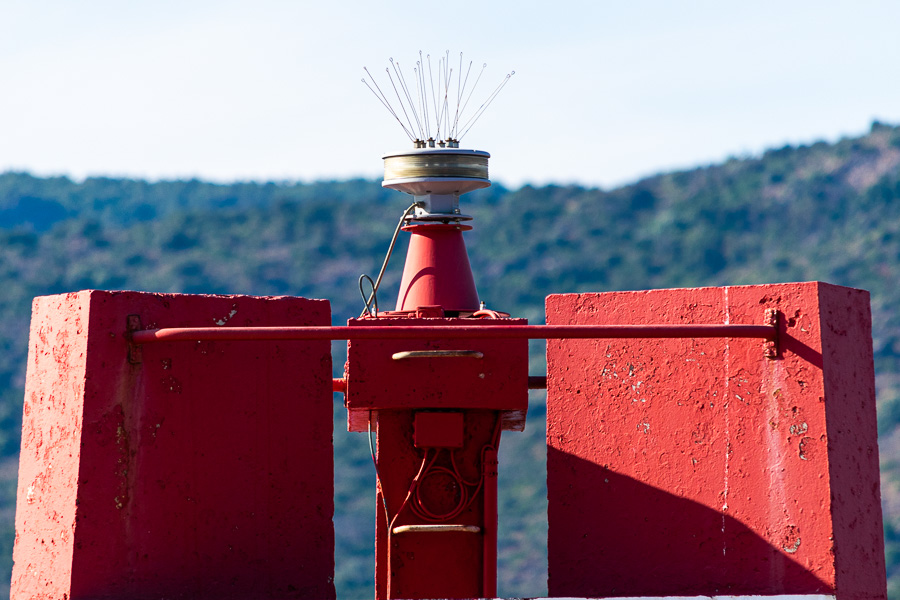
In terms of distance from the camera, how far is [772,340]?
620 centimetres

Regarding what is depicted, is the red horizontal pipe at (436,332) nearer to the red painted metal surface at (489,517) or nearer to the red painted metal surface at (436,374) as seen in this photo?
the red painted metal surface at (436,374)

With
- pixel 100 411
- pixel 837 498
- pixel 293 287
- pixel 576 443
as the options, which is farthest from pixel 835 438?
pixel 293 287

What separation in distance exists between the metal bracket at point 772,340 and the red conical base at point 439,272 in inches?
76.1

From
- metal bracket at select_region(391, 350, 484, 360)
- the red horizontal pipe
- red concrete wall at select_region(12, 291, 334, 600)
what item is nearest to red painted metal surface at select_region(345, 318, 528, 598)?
metal bracket at select_region(391, 350, 484, 360)

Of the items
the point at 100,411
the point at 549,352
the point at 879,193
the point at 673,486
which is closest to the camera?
the point at 100,411

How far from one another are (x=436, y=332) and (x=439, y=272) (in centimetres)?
188

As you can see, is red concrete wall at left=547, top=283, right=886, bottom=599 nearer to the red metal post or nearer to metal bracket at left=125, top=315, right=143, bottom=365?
the red metal post

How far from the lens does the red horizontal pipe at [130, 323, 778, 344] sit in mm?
5684

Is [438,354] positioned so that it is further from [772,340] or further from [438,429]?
[772,340]

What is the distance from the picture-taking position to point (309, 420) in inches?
261

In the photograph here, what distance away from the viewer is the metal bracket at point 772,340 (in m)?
6.18

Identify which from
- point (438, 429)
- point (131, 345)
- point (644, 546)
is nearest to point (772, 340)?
point (644, 546)

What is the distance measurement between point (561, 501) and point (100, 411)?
8.10ft

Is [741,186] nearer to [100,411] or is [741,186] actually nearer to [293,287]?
[293,287]
